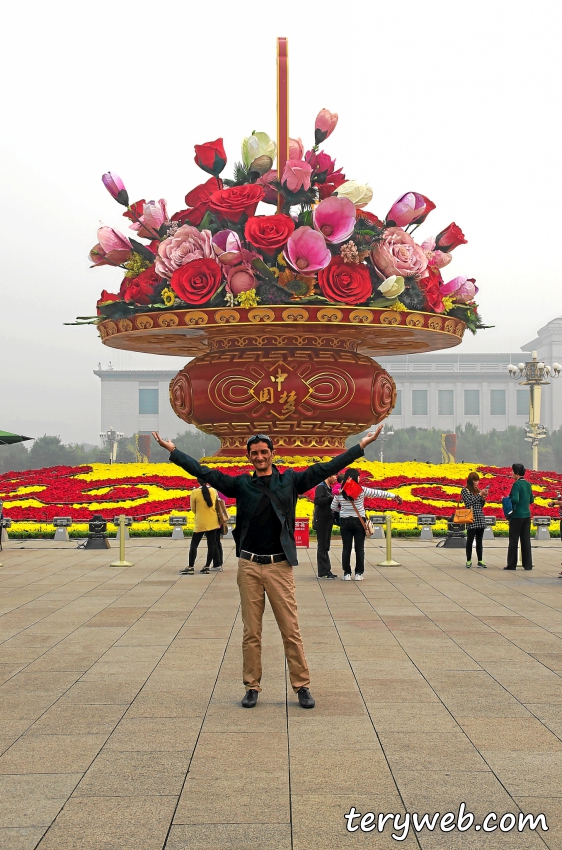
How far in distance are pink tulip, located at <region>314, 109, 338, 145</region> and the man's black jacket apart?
86.9 feet

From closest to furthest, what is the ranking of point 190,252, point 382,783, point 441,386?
point 382,783 → point 190,252 → point 441,386

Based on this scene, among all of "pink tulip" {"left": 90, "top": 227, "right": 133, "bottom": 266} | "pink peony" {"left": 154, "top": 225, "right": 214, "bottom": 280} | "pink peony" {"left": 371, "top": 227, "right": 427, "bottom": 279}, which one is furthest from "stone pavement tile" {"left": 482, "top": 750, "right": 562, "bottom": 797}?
"pink tulip" {"left": 90, "top": 227, "right": 133, "bottom": 266}

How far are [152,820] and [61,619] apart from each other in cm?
642

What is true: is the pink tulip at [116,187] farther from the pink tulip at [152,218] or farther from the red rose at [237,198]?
the red rose at [237,198]

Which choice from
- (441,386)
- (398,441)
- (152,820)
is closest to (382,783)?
(152,820)

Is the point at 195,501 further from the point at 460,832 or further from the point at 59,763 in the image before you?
the point at 460,832

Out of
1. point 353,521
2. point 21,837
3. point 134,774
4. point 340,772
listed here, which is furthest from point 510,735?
point 353,521

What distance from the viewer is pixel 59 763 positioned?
19.8ft

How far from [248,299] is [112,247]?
537cm

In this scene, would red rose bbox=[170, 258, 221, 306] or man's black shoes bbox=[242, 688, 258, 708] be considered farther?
red rose bbox=[170, 258, 221, 306]

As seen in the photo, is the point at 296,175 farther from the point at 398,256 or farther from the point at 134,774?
the point at 134,774

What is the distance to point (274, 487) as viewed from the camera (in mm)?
7840

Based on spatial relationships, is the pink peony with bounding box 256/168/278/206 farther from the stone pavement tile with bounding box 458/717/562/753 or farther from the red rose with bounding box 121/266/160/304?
the stone pavement tile with bounding box 458/717/562/753

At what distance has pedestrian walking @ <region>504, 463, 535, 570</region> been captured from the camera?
53.0 ft
